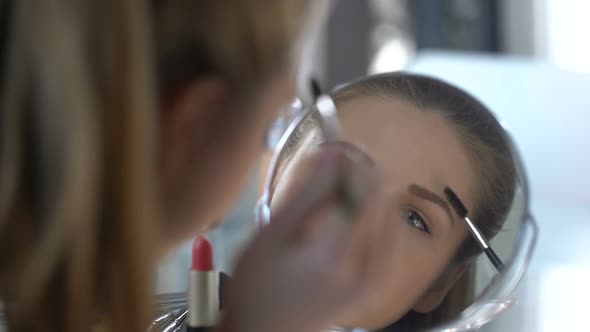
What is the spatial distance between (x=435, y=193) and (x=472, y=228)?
0.11 ft

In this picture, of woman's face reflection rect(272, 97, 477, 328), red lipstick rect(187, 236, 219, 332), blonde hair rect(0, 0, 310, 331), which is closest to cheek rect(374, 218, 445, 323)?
woman's face reflection rect(272, 97, 477, 328)

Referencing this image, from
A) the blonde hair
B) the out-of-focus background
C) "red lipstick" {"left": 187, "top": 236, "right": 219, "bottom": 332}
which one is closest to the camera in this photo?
the blonde hair

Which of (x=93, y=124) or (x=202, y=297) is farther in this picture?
(x=202, y=297)

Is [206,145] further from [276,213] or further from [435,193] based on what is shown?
[435,193]

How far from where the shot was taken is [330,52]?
4.03 feet

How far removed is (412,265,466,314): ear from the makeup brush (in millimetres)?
28

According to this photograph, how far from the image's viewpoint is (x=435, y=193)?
1.87 feet

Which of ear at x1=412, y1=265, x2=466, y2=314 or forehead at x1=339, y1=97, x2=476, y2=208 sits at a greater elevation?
forehead at x1=339, y1=97, x2=476, y2=208

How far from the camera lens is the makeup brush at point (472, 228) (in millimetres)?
562

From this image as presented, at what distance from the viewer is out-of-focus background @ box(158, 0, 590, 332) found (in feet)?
2.16

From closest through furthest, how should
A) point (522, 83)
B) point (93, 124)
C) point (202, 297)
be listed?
point (93, 124), point (202, 297), point (522, 83)

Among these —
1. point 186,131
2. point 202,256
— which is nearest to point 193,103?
point 186,131

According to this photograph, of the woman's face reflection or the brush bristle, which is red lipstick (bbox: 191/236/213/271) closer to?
the woman's face reflection

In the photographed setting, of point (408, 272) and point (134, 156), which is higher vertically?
point (134, 156)
